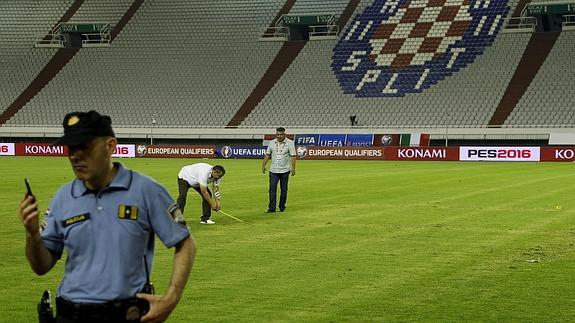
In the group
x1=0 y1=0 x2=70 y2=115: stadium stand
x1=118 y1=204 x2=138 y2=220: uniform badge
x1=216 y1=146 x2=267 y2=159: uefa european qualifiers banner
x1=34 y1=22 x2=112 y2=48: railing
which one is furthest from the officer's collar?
x1=34 y1=22 x2=112 y2=48: railing

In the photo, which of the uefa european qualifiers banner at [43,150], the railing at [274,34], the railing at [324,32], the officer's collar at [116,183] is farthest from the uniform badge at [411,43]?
the officer's collar at [116,183]

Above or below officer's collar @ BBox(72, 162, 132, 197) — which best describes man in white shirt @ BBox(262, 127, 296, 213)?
above

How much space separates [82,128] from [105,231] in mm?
561

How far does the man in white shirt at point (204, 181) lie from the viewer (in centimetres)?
1900

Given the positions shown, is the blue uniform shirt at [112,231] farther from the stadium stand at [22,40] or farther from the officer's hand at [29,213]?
the stadium stand at [22,40]

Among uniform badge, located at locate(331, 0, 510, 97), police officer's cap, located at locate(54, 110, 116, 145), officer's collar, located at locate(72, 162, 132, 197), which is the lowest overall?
officer's collar, located at locate(72, 162, 132, 197)

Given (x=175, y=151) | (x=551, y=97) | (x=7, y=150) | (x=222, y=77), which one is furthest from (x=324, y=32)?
(x=7, y=150)

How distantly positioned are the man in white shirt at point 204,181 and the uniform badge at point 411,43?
4363cm

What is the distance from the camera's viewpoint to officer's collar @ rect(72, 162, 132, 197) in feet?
17.4

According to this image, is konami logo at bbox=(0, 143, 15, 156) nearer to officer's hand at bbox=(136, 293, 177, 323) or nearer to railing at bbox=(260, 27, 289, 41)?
railing at bbox=(260, 27, 289, 41)

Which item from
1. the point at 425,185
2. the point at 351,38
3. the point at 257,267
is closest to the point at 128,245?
the point at 257,267

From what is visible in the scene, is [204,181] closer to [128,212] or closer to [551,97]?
[128,212]

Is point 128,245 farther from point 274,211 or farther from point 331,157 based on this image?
point 331,157

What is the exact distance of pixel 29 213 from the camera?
514 centimetres
